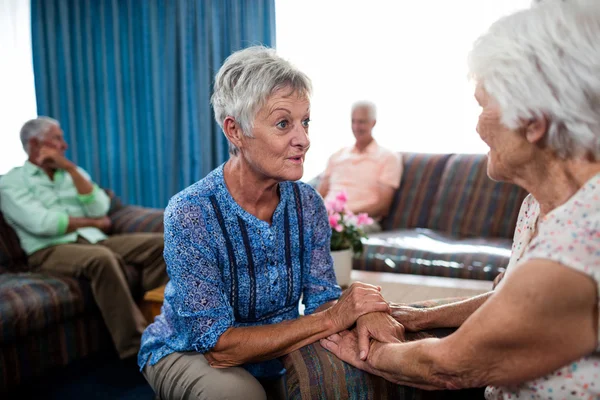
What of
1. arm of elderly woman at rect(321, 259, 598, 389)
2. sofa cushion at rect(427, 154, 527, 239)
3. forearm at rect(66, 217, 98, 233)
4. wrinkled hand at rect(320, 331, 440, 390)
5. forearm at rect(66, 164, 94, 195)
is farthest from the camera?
sofa cushion at rect(427, 154, 527, 239)

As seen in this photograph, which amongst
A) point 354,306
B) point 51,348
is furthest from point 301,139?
point 51,348

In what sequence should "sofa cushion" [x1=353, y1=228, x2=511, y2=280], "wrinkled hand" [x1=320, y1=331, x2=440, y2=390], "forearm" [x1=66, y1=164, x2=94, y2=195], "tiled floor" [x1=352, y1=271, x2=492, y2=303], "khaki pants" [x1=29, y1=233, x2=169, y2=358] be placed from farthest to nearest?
"forearm" [x1=66, y1=164, x2=94, y2=195]
"sofa cushion" [x1=353, y1=228, x2=511, y2=280]
"khaki pants" [x1=29, y1=233, x2=169, y2=358]
"tiled floor" [x1=352, y1=271, x2=492, y2=303]
"wrinkled hand" [x1=320, y1=331, x2=440, y2=390]

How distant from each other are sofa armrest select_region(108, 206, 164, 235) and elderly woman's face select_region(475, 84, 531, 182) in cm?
275

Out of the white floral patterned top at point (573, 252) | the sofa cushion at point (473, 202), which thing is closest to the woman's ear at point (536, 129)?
the white floral patterned top at point (573, 252)

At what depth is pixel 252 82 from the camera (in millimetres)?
1360

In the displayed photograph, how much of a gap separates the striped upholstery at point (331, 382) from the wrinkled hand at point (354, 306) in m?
0.12

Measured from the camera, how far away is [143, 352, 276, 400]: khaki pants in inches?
49.1

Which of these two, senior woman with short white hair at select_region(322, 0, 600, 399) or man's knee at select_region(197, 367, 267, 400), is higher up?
senior woman with short white hair at select_region(322, 0, 600, 399)

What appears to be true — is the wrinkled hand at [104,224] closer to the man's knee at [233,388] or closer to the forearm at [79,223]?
the forearm at [79,223]

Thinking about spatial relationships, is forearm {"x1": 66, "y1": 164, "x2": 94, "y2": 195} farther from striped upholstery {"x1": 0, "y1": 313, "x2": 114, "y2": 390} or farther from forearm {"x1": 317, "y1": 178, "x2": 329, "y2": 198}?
forearm {"x1": 317, "y1": 178, "x2": 329, "y2": 198}

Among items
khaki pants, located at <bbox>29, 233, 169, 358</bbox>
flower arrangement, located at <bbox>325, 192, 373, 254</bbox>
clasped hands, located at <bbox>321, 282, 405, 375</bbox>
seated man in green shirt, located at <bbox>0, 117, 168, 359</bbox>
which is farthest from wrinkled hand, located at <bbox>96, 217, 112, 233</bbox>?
clasped hands, located at <bbox>321, 282, 405, 375</bbox>

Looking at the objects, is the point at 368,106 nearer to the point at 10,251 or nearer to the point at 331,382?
the point at 10,251

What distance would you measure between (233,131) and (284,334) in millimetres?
544

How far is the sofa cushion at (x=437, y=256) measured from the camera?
2.92 m
